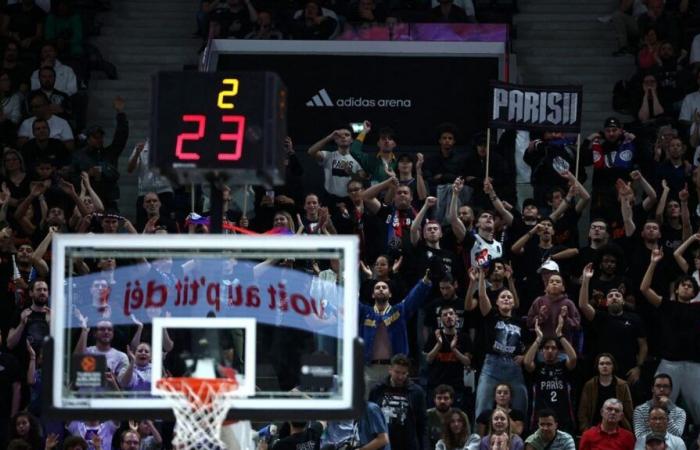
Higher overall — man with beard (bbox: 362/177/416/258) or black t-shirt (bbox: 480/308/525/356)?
man with beard (bbox: 362/177/416/258)

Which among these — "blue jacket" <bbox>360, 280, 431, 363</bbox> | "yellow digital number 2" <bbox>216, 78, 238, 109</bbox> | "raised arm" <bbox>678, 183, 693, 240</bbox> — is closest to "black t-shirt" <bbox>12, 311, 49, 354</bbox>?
"blue jacket" <bbox>360, 280, 431, 363</bbox>

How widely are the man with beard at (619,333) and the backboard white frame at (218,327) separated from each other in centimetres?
744

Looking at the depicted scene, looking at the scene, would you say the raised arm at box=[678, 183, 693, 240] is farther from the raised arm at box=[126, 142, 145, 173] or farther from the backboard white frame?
the backboard white frame

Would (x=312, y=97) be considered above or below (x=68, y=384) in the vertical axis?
above

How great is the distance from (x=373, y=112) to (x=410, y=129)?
560 millimetres

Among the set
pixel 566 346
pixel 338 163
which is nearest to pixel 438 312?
pixel 566 346

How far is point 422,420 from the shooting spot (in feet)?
65.3

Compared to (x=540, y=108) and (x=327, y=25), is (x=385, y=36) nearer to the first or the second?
(x=327, y=25)

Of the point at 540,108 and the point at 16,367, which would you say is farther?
the point at 540,108

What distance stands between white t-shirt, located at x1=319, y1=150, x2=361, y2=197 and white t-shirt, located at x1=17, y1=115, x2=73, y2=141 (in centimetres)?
356

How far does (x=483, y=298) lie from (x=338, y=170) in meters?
3.49

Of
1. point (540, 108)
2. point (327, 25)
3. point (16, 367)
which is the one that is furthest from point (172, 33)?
point (16, 367)

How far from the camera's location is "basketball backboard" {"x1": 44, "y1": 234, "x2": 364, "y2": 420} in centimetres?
1389

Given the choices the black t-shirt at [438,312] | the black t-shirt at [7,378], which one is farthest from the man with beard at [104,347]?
the black t-shirt at [438,312]
